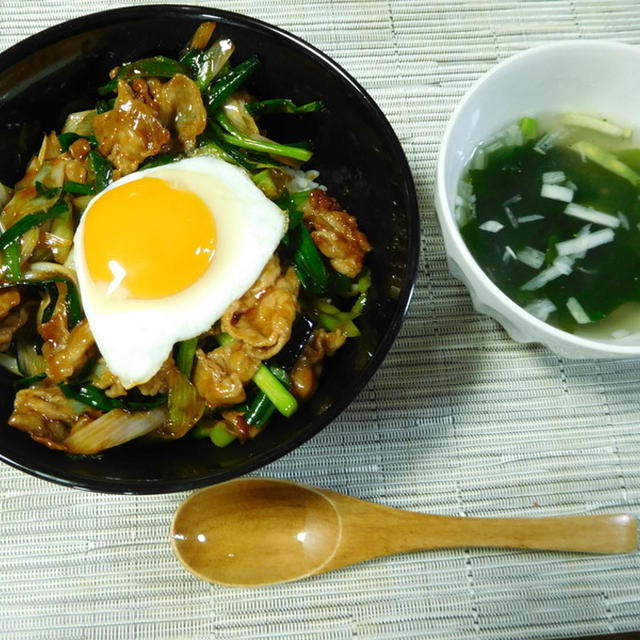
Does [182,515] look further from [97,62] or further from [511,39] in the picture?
[511,39]

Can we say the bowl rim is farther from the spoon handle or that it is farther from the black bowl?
the spoon handle

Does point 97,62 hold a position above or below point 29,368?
above

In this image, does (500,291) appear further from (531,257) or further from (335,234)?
(335,234)

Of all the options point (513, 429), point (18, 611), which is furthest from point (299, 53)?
point (18, 611)

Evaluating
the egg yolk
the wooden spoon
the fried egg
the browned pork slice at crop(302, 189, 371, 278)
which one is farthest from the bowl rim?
the egg yolk

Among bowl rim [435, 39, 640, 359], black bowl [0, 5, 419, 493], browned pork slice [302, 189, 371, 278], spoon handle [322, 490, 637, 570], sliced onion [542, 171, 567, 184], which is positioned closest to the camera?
black bowl [0, 5, 419, 493]

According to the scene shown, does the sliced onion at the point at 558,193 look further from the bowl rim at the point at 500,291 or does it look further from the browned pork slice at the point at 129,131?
the browned pork slice at the point at 129,131

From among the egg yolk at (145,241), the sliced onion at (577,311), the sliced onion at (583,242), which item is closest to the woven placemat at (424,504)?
the sliced onion at (577,311)
